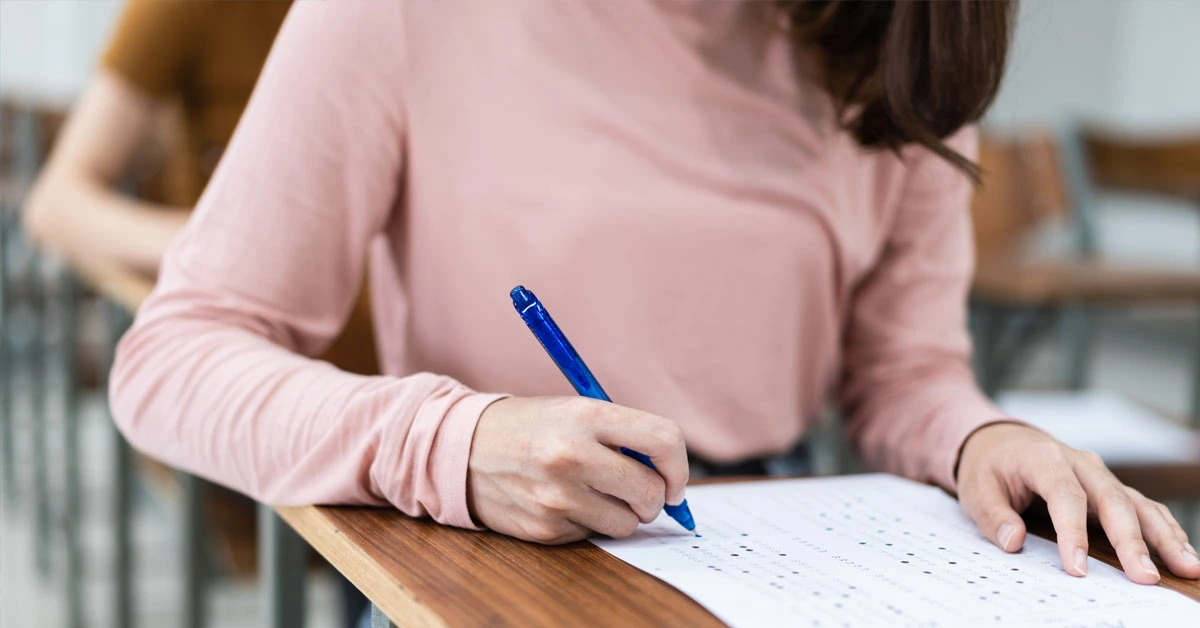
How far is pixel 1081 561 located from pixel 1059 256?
6.24 ft

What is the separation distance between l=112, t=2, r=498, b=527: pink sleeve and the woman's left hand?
270mm

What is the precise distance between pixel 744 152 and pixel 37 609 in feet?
6.35

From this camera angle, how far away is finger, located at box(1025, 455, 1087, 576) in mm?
509

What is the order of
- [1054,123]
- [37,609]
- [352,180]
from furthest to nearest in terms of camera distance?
1. [1054,123]
2. [37,609]
3. [352,180]

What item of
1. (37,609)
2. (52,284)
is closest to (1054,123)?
(52,284)

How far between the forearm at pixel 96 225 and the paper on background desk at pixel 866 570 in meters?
0.92

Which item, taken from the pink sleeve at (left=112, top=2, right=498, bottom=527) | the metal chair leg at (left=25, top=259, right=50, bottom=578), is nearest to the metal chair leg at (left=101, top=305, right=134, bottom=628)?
the metal chair leg at (left=25, top=259, right=50, bottom=578)

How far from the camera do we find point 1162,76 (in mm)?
5070

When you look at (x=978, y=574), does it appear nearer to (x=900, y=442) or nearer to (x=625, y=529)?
(x=625, y=529)

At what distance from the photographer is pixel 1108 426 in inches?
58.6

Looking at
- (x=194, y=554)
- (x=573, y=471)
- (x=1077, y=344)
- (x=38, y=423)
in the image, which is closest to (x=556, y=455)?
(x=573, y=471)

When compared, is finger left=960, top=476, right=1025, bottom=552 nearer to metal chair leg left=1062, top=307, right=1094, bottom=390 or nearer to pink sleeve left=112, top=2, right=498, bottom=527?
A: pink sleeve left=112, top=2, right=498, bottom=527

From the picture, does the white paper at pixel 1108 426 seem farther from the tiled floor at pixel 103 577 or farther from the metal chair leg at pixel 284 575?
the tiled floor at pixel 103 577

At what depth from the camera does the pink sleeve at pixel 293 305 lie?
21.6 inches
